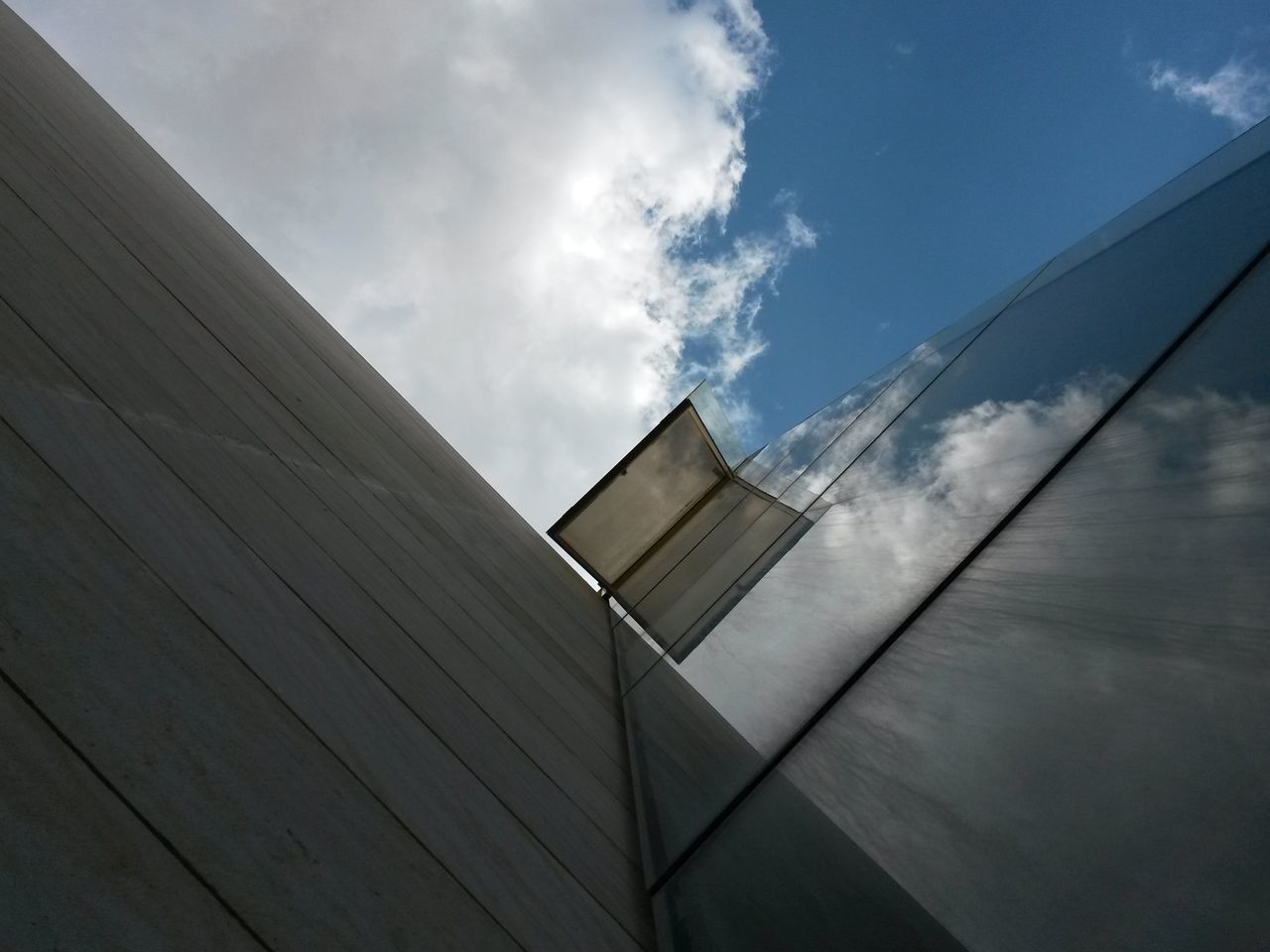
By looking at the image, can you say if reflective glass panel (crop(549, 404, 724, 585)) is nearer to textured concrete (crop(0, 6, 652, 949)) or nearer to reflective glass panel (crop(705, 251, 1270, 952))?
textured concrete (crop(0, 6, 652, 949))

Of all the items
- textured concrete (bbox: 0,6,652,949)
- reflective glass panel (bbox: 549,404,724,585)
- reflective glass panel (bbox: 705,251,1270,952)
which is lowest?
textured concrete (bbox: 0,6,652,949)

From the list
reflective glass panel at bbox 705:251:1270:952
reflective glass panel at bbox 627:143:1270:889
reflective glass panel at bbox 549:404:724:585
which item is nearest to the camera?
reflective glass panel at bbox 705:251:1270:952

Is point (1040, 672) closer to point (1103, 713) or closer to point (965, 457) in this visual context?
point (1103, 713)

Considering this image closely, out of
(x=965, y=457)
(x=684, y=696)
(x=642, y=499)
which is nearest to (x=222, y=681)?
(x=965, y=457)

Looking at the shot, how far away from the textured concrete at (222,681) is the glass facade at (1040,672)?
64cm

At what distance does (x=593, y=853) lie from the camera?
9.84ft

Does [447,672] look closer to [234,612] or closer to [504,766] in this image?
[504,766]

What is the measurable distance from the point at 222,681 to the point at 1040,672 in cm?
182

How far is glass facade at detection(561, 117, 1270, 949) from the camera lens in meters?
1.29

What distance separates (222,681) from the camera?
1.89 metres

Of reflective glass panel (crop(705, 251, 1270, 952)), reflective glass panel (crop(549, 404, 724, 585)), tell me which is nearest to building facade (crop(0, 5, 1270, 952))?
reflective glass panel (crop(705, 251, 1270, 952))

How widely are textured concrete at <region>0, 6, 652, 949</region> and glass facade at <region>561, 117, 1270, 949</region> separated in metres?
0.64

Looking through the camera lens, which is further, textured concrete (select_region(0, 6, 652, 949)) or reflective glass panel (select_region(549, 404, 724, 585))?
reflective glass panel (select_region(549, 404, 724, 585))

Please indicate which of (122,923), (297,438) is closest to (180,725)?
(122,923)
